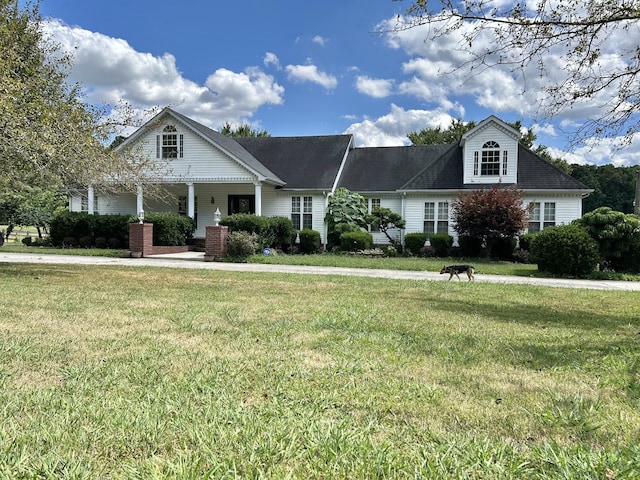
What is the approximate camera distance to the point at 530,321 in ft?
21.2

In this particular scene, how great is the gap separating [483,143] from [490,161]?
0.96m

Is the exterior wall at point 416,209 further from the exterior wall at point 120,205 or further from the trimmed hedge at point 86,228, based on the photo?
the exterior wall at point 120,205

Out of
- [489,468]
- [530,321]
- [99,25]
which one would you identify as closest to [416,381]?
[489,468]

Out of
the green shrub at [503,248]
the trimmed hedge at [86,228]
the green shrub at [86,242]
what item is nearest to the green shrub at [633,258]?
the green shrub at [503,248]

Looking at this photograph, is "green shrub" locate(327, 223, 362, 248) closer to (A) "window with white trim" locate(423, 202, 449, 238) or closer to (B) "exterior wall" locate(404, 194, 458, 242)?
(B) "exterior wall" locate(404, 194, 458, 242)

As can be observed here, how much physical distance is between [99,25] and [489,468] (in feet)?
67.7

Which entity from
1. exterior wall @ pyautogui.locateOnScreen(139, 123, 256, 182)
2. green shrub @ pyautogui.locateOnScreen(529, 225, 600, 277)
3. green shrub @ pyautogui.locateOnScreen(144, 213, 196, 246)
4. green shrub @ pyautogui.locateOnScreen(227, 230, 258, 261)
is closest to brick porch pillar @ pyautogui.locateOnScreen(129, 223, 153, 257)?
green shrub @ pyautogui.locateOnScreen(144, 213, 196, 246)

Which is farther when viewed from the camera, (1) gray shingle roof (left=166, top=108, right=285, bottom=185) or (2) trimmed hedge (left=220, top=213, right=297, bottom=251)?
(1) gray shingle roof (left=166, top=108, right=285, bottom=185)

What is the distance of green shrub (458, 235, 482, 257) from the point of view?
19.4m

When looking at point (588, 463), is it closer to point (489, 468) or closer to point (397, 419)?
point (489, 468)

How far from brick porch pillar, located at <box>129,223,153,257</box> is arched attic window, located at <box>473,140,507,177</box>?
51.4 ft

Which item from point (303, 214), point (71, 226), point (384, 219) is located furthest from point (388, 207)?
point (71, 226)

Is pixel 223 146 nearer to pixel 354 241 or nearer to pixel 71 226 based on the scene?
pixel 354 241

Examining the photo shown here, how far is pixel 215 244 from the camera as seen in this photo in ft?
56.2
